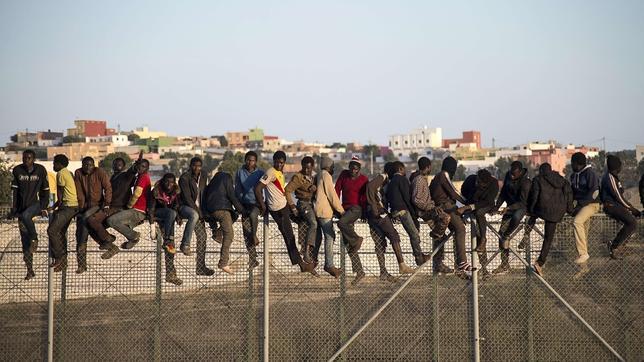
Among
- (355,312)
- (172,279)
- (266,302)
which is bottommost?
(355,312)

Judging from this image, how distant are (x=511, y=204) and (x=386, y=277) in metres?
2.07

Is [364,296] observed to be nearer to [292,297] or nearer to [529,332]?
[292,297]

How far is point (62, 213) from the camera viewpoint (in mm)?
13977

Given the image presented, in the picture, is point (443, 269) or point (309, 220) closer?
point (443, 269)

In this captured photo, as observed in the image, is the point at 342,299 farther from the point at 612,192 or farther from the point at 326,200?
the point at 612,192

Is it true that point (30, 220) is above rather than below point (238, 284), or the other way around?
above

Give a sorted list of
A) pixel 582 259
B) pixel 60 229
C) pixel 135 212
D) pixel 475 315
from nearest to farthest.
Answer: pixel 475 315 → pixel 582 259 → pixel 60 229 → pixel 135 212

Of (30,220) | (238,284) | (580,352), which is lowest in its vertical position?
(580,352)

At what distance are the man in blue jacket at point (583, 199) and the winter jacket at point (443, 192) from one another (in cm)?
162

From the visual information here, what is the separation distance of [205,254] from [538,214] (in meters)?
4.73

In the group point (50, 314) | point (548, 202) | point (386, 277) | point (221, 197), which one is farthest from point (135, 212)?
point (548, 202)

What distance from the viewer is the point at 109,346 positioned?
45.4 ft

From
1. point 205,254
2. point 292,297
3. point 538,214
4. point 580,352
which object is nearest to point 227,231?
point 205,254

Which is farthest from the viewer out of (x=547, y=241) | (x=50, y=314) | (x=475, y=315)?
(x=50, y=314)
